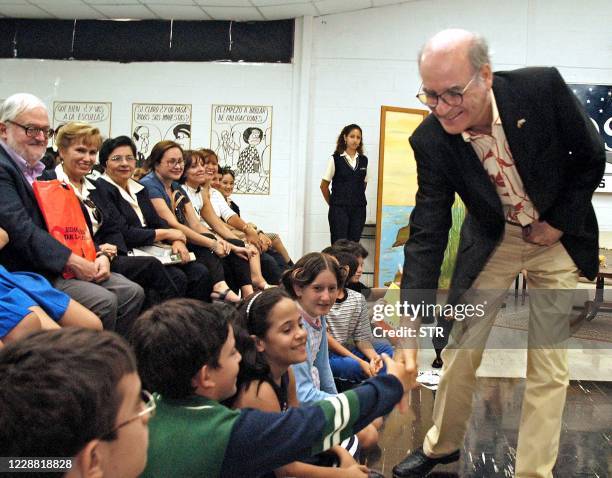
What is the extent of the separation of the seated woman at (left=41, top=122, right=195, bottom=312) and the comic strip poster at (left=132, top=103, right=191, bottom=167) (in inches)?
159

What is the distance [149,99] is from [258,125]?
1162mm

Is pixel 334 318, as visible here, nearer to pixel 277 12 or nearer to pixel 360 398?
pixel 360 398

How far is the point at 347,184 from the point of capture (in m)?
6.54

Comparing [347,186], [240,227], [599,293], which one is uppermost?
[347,186]

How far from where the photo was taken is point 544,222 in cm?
186

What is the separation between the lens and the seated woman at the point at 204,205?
13.6ft

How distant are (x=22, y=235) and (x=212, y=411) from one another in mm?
1405

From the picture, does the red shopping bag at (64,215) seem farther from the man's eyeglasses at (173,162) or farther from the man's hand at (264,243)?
the man's hand at (264,243)

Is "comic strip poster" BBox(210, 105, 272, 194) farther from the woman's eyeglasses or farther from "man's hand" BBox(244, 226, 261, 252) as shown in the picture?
the woman's eyeglasses

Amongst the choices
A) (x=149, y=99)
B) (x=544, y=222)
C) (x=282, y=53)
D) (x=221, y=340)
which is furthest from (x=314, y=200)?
(x=221, y=340)

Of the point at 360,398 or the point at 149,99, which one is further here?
the point at 149,99

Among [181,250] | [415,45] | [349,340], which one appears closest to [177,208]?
[181,250]

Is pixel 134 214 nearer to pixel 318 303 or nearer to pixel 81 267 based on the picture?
pixel 81 267

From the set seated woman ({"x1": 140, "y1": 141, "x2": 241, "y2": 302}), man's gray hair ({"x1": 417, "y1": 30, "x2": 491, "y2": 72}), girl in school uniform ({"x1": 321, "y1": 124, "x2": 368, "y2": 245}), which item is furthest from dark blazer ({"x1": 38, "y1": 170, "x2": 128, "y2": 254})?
girl in school uniform ({"x1": 321, "y1": 124, "x2": 368, "y2": 245})
